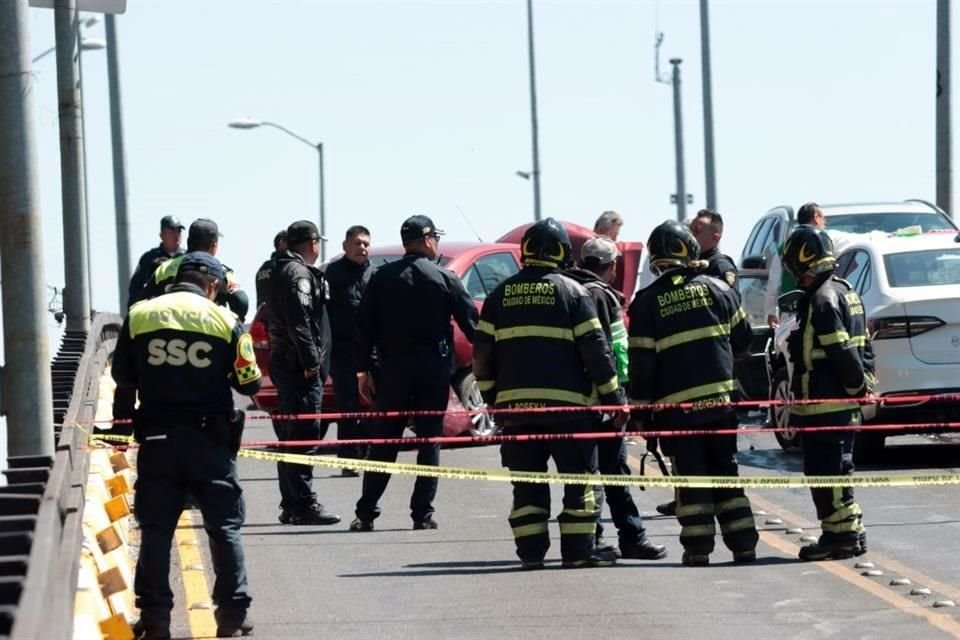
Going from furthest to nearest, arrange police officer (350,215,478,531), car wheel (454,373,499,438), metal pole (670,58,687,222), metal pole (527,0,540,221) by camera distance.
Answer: metal pole (527,0,540,221)
metal pole (670,58,687,222)
car wheel (454,373,499,438)
police officer (350,215,478,531)

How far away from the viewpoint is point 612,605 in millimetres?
9438

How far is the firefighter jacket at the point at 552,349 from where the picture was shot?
10641mm

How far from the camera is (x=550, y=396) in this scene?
10641mm

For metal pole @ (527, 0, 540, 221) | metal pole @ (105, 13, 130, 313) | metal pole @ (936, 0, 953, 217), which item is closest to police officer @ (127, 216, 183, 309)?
metal pole @ (105, 13, 130, 313)

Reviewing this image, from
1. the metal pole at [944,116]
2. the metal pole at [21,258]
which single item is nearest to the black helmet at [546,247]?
the metal pole at [21,258]

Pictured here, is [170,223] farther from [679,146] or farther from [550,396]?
[679,146]

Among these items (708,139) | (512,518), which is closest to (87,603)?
(512,518)

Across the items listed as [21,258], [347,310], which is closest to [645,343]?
[21,258]

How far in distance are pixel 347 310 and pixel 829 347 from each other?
434cm

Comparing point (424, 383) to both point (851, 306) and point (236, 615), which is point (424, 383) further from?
point (236, 615)

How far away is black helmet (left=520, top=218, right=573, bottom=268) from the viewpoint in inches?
427

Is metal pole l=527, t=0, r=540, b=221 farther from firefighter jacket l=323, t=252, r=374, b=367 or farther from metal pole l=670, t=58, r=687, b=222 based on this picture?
firefighter jacket l=323, t=252, r=374, b=367

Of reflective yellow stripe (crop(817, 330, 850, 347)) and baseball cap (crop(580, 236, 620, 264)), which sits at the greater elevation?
baseball cap (crop(580, 236, 620, 264))

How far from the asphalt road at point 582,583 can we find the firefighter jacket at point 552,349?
92 centimetres
